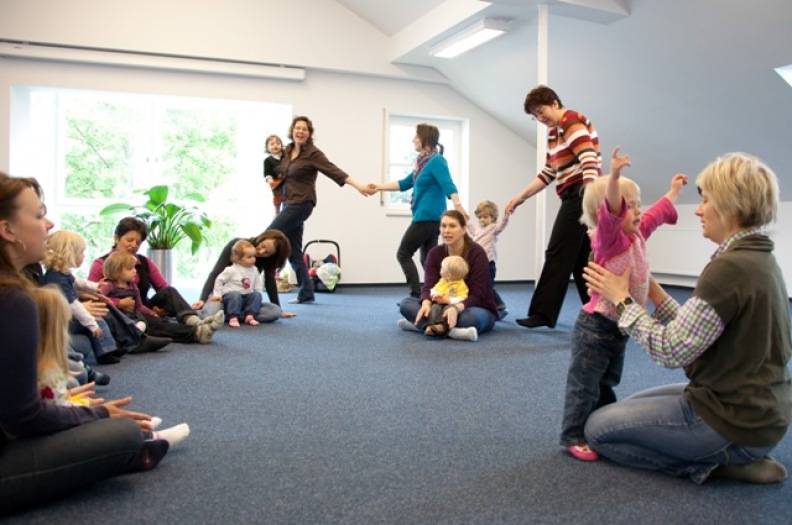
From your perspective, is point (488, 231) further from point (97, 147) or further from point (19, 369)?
point (97, 147)

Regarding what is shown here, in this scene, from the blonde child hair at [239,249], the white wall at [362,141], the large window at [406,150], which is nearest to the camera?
the blonde child hair at [239,249]

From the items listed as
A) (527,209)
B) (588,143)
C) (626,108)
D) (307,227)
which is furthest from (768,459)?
(527,209)

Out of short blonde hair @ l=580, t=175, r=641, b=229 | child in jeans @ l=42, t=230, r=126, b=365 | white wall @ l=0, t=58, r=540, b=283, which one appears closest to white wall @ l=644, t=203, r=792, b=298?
white wall @ l=0, t=58, r=540, b=283

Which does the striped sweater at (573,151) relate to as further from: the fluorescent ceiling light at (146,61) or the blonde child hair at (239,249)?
the fluorescent ceiling light at (146,61)

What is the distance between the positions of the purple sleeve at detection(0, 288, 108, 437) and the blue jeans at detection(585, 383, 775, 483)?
53.6 inches

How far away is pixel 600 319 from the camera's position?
5.89ft

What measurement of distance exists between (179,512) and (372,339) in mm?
2322

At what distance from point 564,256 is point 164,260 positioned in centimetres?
395

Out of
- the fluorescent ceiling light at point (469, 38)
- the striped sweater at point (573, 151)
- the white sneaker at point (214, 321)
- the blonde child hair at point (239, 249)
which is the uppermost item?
the fluorescent ceiling light at point (469, 38)

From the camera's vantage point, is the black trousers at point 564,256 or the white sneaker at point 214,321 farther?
the black trousers at point 564,256

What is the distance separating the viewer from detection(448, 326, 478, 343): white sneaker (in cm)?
366

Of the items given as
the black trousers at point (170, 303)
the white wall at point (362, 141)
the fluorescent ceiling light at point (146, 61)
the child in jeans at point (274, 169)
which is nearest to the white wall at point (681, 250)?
the white wall at point (362, 141)

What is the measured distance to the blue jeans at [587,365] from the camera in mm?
1794

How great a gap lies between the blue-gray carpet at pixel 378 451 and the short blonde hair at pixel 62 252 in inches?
19.5
